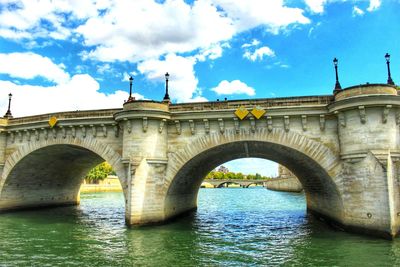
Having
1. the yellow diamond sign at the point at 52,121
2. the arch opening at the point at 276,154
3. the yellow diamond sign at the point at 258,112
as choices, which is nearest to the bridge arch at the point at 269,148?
the arch opening at the point at 276,154

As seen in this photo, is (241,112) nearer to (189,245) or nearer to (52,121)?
(189,245)

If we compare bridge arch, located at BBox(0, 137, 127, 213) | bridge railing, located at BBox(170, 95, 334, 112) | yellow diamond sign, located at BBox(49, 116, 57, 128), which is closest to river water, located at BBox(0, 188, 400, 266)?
bridge arch, located at BBox(0, 137, 127, 213)

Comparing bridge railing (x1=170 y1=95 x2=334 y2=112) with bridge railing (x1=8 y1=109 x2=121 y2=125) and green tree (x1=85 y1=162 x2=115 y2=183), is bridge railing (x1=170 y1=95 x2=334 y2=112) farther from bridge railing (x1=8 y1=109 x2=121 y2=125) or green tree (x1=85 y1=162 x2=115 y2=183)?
green tree (x1=85 y1=162 x2=115 y2=183)

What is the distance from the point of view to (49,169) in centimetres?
3738

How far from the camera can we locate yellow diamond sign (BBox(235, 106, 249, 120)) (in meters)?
22.9

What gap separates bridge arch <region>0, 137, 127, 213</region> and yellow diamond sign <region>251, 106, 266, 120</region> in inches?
435

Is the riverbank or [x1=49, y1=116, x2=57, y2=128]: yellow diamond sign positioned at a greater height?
[x1=49, y1=116, x2=57, y2=128]: yellow diamond sign

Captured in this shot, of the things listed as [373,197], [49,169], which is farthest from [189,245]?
[49,169]

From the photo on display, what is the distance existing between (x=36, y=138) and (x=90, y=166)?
39.5 feet

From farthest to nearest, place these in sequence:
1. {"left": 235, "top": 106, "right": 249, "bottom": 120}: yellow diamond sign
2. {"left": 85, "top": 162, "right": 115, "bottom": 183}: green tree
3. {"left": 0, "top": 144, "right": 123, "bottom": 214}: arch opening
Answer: {"left": 85, "top": 162, "right": 115, "bottom": 183}: green tree, {"left": 0, "top": 144, "right": 123, "bottom": 214}: arch opening, {"left": 235, "top": 106, "right": 249, "bottom": 120}: yellow diamond sign

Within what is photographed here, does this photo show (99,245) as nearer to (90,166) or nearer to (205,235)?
(205,235)

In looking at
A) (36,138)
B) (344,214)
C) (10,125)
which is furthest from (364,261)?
(10,125)

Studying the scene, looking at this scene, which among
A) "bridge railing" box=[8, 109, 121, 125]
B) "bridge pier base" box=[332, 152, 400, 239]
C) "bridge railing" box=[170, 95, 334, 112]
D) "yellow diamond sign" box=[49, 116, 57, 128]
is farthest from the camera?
"yellow diamond sign" box=[49, 116, 57, 128]

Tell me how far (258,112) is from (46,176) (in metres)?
27.9
